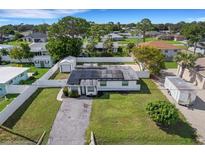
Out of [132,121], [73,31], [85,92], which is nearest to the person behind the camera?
[132,121]

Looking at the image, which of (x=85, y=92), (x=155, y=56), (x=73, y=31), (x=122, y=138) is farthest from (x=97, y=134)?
(x=73, y=31)

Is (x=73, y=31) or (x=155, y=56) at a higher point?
(x=73, y=31)

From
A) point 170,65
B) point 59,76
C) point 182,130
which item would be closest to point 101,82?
point 59,76

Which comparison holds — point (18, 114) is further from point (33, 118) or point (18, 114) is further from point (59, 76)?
point (59, 76)

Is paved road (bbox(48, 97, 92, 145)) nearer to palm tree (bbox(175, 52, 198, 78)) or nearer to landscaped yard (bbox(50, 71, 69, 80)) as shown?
landscaped yard (bbox(50, 71, 69, 80))

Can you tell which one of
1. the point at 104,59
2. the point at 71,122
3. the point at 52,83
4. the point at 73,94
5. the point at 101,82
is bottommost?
the point at 71,122

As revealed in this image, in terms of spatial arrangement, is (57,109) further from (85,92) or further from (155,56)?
(155,56)

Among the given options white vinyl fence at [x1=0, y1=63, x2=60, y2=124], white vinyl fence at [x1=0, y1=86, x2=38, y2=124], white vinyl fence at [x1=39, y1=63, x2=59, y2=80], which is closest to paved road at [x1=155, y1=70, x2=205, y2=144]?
white vinyl fence at [x1=0, y1=63, x2=60, y2=124]
